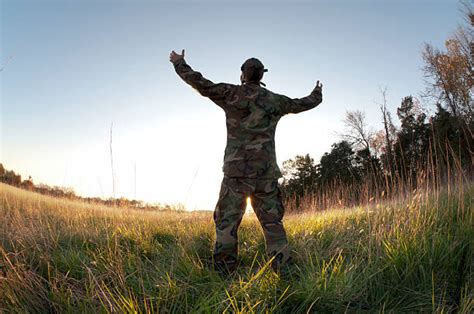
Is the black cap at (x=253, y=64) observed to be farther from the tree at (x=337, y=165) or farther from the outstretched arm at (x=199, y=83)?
the tree at (x=337, y=165)

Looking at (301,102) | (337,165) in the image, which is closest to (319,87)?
(301,102)

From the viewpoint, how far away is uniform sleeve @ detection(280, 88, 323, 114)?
4527 mm

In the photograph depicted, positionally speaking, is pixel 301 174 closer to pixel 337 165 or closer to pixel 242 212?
pixel 337 165

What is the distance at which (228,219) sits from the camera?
4.04 metres

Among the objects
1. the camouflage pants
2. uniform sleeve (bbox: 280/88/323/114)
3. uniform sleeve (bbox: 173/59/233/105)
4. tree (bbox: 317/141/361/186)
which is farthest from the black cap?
tree (bbox: 317/141/361/186)

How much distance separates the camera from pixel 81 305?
2.58m

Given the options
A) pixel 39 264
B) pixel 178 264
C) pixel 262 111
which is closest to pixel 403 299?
pixel 178 264

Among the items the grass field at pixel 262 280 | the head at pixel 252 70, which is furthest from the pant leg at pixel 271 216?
the head at pixel 252 70

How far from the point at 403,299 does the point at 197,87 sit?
3.34m

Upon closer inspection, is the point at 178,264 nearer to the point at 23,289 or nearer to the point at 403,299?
the point at 23,289

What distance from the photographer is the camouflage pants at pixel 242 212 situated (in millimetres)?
3986

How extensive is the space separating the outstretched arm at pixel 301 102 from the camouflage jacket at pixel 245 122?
0.19m

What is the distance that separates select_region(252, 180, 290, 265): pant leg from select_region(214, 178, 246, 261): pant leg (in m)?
0.23

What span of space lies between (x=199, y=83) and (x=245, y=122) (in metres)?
0.81
